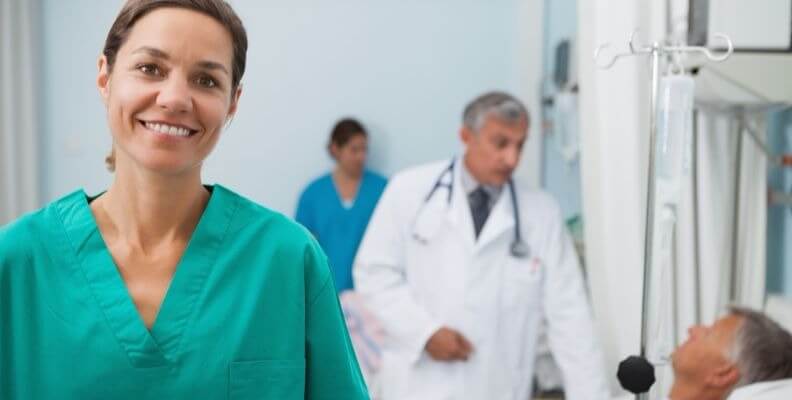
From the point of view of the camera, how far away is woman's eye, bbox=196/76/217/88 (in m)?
0.83

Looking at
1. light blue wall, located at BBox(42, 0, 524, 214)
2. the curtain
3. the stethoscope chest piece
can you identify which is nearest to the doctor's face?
the stethoscope chest piece

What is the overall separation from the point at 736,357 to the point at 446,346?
66 centimetres

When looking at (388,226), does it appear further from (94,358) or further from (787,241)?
(94,358)

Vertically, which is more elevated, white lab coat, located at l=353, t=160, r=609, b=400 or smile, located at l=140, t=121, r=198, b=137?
smile, located at l=140, t=121, r=198, b=137

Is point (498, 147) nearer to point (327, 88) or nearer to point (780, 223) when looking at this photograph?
point (780, 223)

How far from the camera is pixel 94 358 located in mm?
784

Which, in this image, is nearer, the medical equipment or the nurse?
the medical equipment

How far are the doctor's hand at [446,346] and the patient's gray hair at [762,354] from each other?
0.64m

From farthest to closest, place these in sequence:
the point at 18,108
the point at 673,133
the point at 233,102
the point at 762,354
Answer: the point at 18,108, the point at 762,354, the point at 673,133, the point at 233,102

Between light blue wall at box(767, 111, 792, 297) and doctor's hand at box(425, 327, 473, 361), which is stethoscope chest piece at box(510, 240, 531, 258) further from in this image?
light blue wall at box(767, 111, 792, 297)

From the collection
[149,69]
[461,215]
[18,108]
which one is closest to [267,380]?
[149,69]

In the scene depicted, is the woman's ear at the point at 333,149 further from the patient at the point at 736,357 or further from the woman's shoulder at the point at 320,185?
the patient at the point at 736,357

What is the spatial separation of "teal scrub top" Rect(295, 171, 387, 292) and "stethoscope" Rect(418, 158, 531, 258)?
1.32 metres

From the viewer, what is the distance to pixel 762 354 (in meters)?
1.44
